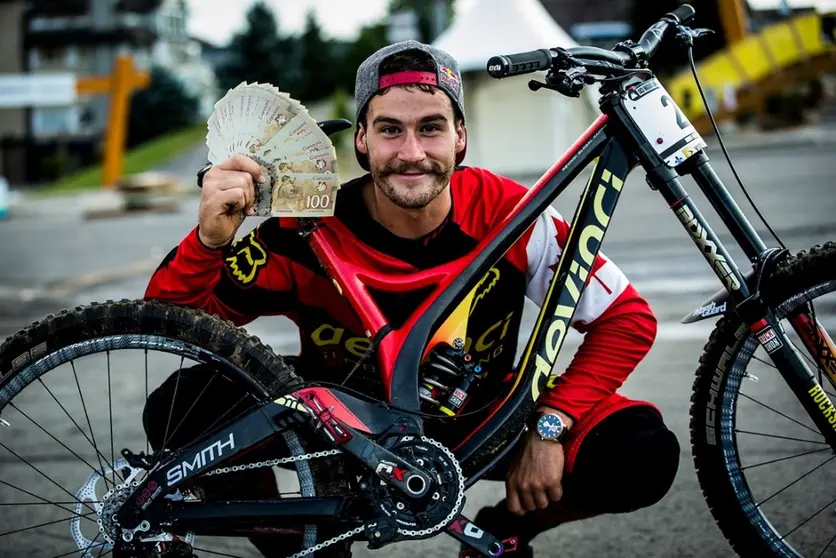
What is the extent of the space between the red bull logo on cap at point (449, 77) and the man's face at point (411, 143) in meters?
A: 0.04

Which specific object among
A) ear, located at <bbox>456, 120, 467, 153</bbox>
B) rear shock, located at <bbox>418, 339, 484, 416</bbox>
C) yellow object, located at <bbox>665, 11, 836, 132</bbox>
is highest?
yellow object, located at <bbox>665, 11, 836, 132</bbox>

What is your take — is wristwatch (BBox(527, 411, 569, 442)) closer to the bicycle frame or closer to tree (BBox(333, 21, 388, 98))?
the bicycle frame

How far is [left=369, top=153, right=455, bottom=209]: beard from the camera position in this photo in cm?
268

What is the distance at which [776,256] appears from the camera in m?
2.56

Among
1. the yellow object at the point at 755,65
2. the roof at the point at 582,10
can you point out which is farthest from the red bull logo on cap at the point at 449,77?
the roof at the point at 582,10

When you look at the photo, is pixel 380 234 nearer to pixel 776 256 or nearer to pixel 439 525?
pixel 439 525

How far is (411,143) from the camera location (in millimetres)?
2641

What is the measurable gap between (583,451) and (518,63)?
3.37ft

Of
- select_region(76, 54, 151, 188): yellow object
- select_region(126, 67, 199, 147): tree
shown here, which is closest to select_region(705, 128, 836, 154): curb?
select_region(76, 54, 151, 188): yellow object

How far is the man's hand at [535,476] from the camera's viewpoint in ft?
8.68

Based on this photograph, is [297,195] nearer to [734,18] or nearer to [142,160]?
[734,18]

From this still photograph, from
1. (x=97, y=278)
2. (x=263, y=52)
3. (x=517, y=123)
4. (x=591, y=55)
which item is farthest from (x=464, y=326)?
(x=263, y=52)

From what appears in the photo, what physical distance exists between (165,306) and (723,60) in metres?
28.5

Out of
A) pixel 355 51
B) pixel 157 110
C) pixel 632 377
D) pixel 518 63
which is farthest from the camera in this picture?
pixel 355 51
